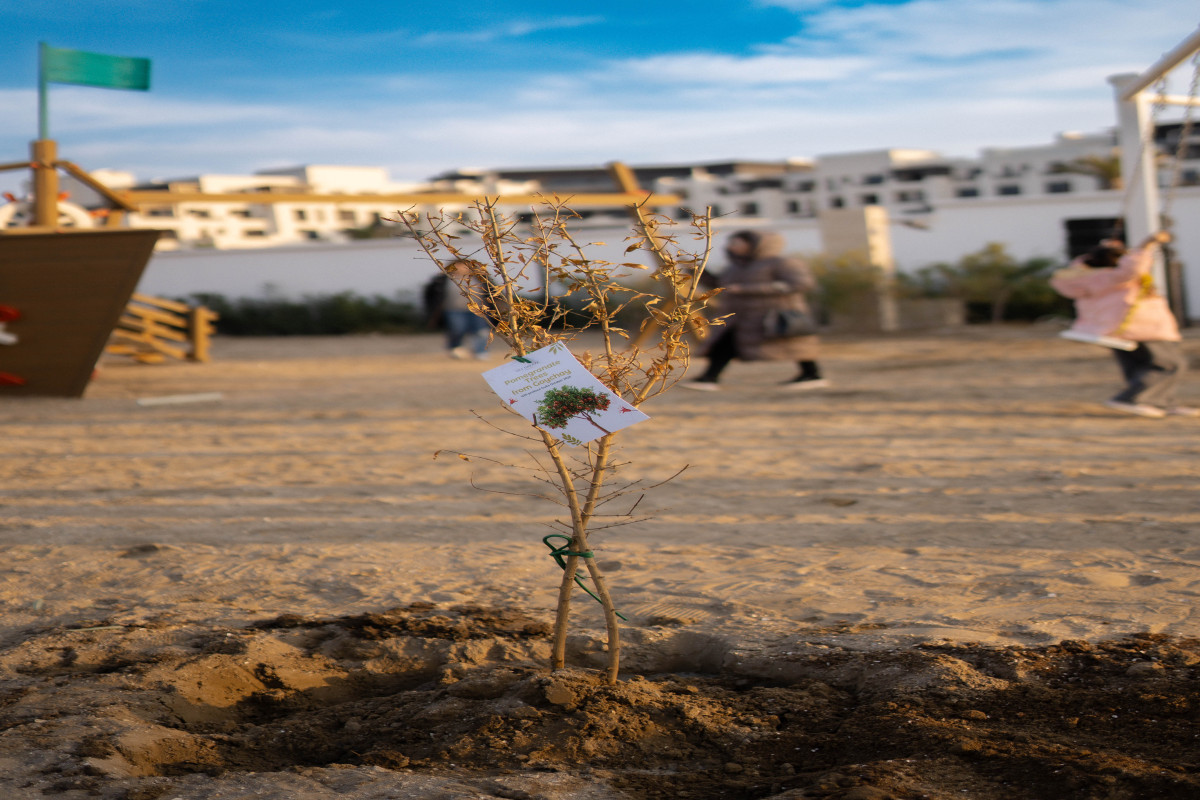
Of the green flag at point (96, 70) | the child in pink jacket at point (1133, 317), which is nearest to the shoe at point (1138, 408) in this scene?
the child in pink jacket at point (1133, 317)

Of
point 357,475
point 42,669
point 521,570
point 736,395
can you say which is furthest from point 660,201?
point 42,669

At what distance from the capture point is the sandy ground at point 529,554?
2936mm

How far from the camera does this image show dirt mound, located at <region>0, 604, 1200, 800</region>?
2410 mm

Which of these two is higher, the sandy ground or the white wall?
the white wall

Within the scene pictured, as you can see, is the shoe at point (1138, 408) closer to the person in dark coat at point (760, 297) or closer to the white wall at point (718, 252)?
the person in dark coat at point (760, 297)

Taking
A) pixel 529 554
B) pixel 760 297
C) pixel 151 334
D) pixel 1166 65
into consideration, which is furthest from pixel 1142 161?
pixel 151 334

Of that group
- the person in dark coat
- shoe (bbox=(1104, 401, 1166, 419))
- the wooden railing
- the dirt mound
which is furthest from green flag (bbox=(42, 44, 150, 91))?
shoe (bbox=(1104, 401, 1166, 419))

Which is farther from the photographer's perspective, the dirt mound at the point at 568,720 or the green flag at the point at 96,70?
the green flag at the point at 96,70

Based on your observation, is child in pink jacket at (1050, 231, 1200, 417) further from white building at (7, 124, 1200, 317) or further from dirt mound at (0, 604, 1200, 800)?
dirt mound at (0, 604, 1200, 800)

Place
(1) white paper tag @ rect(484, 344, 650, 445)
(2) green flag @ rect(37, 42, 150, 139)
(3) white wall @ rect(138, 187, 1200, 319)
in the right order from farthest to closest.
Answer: (3) white wall @ rect(138, 187, 1200, 319)
(2) green flag @ rect(37, 42, 150, 139)
(1) white paper tag @ rect(484, 344, 650, 445)

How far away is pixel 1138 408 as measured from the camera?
7852mm

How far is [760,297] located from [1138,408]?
11.0ft

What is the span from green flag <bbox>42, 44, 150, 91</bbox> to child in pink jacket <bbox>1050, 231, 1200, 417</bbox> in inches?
312

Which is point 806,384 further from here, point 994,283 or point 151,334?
point 151,334
